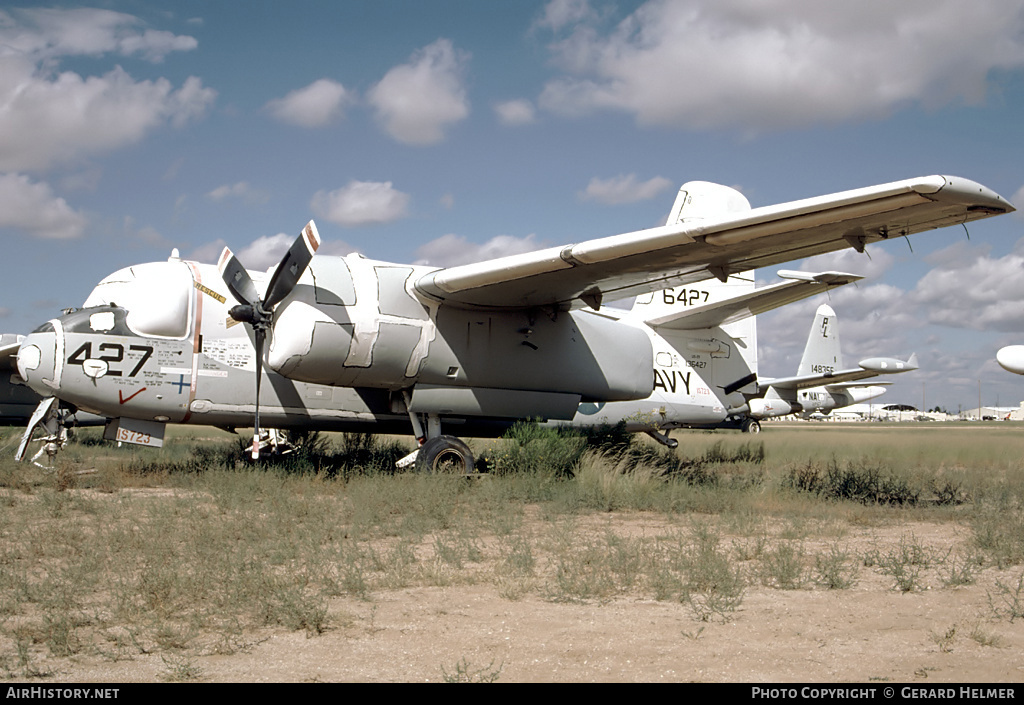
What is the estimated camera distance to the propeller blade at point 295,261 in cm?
1154

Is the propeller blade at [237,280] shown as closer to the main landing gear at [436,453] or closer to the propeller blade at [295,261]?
the propeller blade at [295,261]

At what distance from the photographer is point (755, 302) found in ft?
46.8

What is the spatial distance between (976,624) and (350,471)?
987 cm

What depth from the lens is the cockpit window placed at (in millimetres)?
12492

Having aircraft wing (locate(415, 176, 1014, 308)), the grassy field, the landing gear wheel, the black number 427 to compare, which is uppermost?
aircraft wing (locate(415, 176, 1014, 308))

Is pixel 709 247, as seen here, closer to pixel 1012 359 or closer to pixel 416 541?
pixel 1012 359

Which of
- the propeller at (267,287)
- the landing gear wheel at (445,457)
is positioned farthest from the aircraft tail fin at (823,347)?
the propeller at (267,287)

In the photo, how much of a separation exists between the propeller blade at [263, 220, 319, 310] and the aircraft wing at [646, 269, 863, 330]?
23.6 feet

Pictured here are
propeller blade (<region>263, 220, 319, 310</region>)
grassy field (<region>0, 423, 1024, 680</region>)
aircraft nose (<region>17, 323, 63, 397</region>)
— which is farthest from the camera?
aircraft nose (<region>17, 323, 63, 397</region>)

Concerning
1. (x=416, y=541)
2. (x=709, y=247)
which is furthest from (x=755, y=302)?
(x=416, y=541)

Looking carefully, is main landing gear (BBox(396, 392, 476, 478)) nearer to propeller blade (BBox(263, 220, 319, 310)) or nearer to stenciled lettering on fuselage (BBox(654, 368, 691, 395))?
propeller blade (BBox(263, 220, 319, 310))

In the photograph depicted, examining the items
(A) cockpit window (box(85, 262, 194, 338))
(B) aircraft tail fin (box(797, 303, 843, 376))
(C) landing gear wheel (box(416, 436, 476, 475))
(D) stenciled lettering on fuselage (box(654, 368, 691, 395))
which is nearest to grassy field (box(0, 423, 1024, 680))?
(C) landing gear wheel (box(416, 436, 476, 475))

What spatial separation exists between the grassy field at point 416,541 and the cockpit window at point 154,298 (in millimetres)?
2371

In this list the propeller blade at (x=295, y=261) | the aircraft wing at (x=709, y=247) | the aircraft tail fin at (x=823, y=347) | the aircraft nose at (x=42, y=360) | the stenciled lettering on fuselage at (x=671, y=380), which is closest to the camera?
the aircraft wing at (x=709, y=247)
